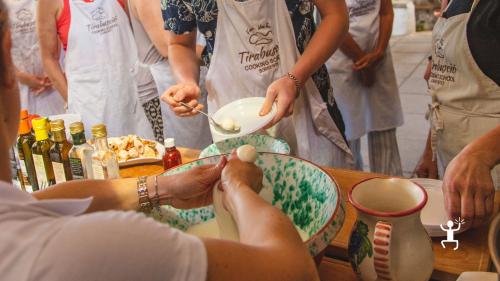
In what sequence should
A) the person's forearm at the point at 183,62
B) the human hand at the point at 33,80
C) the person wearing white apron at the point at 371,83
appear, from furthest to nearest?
1. the human hand at the point at 33,80
2. the person wearing white apron at the point at 371,83
3. the person's forearm at the point at 183,62

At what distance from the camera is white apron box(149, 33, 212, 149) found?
2.67m

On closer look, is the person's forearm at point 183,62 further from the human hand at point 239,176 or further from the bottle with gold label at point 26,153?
the human hand at point 239,176

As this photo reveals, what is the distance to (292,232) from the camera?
0.73m

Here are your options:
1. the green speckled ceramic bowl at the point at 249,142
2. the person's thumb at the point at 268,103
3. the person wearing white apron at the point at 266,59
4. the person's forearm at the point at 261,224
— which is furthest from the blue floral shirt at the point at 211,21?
the person's forearm at the point at 261,224

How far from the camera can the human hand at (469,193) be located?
3.31 ft

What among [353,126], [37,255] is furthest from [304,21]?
[37,255]

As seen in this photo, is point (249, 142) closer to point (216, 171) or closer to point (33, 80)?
point (216, 171)

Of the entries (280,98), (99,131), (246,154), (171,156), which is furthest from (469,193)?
(99,131)

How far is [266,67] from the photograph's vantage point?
5.75 feet

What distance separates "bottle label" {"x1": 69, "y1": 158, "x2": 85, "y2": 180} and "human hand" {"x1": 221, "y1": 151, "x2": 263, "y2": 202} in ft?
2.34

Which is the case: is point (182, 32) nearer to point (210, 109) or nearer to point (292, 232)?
point (210, 109)

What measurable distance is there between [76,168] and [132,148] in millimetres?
265

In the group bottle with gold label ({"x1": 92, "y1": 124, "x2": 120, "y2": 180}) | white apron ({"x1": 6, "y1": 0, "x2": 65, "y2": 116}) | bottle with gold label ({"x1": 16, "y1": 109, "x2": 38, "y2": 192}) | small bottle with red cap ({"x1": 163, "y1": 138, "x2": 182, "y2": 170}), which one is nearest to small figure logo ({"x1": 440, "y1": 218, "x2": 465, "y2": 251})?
small bottle with red cap ({"x1": 163, "y1": 138, "x2": 182, "y2": 170})

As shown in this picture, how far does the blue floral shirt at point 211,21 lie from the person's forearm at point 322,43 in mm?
55
